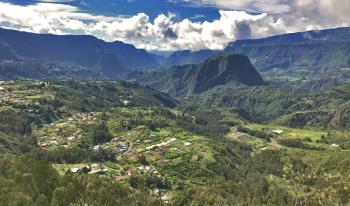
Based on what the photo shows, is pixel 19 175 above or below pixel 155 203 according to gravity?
above

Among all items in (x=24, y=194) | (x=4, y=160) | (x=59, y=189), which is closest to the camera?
(x=24, y=194)

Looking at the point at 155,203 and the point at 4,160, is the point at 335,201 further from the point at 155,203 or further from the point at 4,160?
the point at 4,160

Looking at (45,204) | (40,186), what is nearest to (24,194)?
(45,204)

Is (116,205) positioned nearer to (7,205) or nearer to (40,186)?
(40,186)

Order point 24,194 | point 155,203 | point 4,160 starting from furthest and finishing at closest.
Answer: point 155,203, point 4,160, point 24,194

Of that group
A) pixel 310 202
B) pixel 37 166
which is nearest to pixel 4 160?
pixel 37 166

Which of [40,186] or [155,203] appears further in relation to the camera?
[155,203]

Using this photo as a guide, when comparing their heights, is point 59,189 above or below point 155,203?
above

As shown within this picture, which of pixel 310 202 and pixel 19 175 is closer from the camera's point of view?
pixel 19 175

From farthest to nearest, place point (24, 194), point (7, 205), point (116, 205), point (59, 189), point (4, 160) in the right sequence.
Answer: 1. point (4, 160)
2. point (116, 205)
3. point (59, 189)
4. point (24, 194)
5. point (7, 205)
